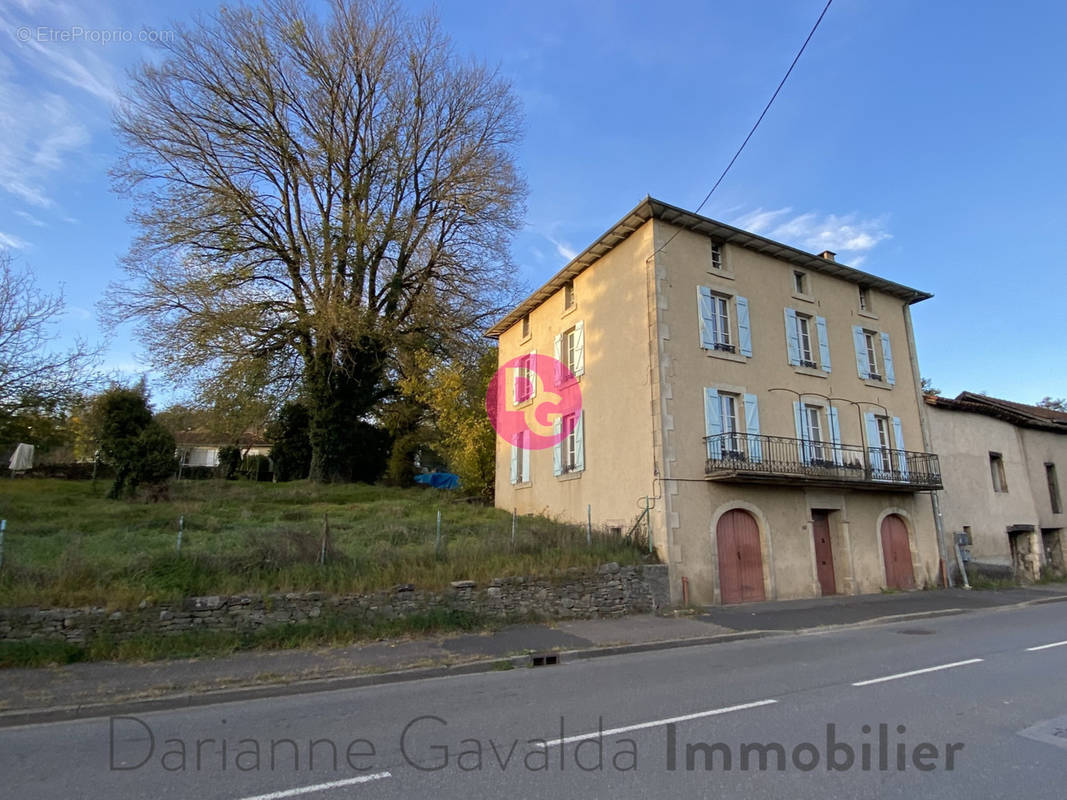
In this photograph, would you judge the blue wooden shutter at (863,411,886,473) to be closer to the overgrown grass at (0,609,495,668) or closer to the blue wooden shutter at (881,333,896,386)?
the blue wooden shutter at (881,333,896,386)

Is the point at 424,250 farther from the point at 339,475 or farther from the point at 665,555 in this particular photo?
the point at 665,555

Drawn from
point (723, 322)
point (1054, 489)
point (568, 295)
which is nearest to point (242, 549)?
point (568, 295)

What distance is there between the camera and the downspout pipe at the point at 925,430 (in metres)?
19.1

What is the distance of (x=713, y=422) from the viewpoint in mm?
15453

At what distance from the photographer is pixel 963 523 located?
20.5 meters

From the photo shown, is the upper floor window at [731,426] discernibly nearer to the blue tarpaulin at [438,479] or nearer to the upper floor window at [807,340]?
the upper floor window at [807,340]

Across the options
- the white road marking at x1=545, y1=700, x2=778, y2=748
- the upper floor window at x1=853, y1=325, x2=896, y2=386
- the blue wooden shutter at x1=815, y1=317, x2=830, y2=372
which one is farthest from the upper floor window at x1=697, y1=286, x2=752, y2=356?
the white road marking at x1=545, y1=700, x2=778, y2=748

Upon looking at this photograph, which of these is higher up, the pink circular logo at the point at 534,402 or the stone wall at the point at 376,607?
the pink circular logo at the point at 534,402

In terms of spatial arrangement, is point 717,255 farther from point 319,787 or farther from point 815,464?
point 319,787

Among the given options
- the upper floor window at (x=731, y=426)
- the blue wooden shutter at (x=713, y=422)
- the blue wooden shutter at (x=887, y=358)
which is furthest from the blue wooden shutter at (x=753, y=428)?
the blue wooden shutter at (x=887, y=358)

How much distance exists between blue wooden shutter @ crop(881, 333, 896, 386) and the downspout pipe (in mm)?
1202

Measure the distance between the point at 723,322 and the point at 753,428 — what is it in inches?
121

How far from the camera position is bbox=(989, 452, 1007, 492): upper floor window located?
22.3 meters

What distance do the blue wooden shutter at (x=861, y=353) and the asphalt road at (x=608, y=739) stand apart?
1234 cm
